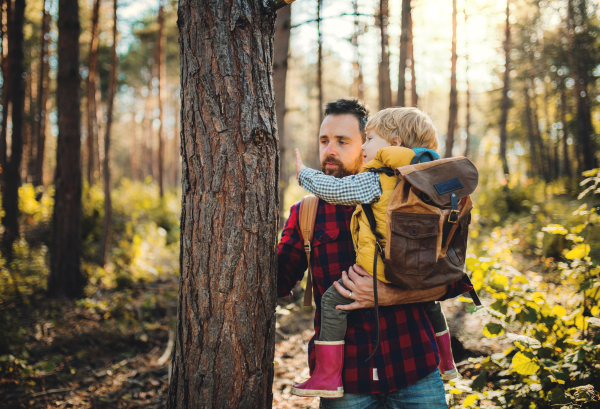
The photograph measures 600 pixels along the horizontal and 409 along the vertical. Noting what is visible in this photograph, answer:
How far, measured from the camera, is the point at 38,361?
151 inches

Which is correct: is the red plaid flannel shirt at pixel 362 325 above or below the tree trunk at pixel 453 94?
below

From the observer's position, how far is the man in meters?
1.58

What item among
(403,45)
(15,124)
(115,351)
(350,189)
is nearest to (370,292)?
(350,189)

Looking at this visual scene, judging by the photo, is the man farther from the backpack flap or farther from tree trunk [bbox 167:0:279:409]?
the backpack flap

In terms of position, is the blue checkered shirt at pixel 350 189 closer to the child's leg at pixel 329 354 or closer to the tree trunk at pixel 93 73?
the child's leg at pixel 329 354

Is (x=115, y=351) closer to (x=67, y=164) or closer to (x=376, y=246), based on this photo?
(x=67, y=164)

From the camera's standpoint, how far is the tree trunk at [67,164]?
5707 millimetres

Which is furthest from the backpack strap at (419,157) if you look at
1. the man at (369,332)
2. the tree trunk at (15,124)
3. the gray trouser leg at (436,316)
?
the tree trunk at (15,124)

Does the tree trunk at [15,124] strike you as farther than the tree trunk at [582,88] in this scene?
No

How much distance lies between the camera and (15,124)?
793 cm

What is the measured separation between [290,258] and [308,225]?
231 mm

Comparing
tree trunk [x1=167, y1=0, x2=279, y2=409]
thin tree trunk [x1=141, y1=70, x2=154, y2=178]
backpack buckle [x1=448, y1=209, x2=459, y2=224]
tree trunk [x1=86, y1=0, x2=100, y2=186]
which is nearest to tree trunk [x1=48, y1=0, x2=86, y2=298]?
tree trunk [x1=86, y1=0, x2=100, y2=186]

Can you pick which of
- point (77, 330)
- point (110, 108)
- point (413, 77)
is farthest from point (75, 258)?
point (413, 77)

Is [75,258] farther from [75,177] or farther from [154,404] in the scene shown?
[154,404]
